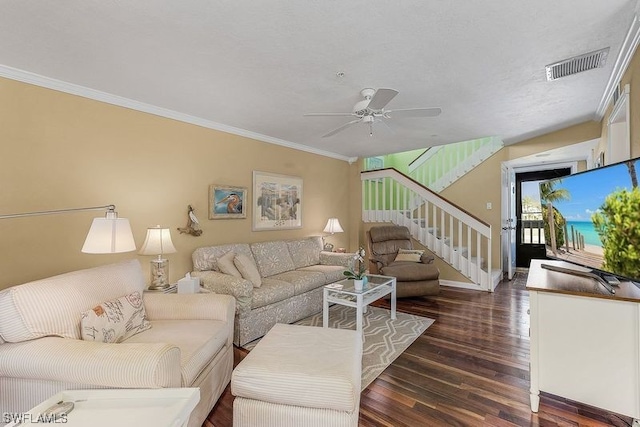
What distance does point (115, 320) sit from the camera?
5.93 feet

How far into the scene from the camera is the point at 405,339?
2871 mm

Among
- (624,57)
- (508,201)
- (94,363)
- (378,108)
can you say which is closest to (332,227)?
(378,108)

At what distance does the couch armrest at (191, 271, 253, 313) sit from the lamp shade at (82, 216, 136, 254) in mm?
1060

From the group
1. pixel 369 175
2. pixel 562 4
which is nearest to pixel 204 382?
pixel 562 4

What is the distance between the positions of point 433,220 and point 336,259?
6.54ft

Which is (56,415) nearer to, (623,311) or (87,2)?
(87,2)

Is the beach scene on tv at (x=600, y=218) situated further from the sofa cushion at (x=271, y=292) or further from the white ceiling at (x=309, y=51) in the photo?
the sofa cushion at (x=271, y=292)

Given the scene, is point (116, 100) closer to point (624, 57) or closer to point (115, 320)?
point (115, 320)

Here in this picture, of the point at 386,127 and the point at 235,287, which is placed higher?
the point at 386,127

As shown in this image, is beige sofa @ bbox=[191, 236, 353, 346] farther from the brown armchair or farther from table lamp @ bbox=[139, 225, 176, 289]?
the brown armchair

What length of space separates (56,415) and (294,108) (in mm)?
2872

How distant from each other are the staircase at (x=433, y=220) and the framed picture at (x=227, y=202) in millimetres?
2759

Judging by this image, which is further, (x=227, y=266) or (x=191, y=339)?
(x=227, y=266)

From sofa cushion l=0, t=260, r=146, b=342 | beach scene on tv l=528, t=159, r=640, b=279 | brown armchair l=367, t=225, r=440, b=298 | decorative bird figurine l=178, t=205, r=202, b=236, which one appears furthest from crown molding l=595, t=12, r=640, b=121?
decorative bird figurine l=178, t=205, r=202, b=236
